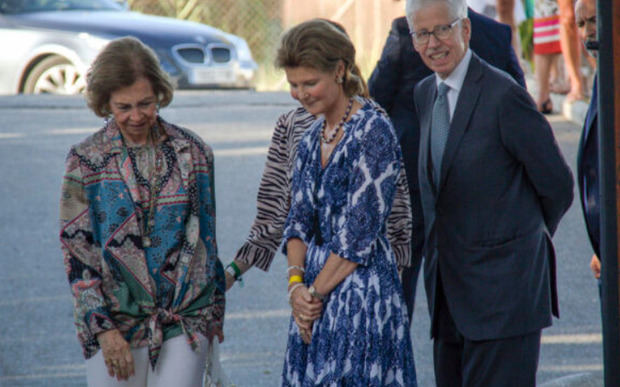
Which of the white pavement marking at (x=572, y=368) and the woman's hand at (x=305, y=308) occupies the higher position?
the woman's hand at (x=305, y=308)

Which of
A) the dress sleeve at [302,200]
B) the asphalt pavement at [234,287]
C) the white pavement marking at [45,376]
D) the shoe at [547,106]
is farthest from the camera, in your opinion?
the shoe at [547,106]

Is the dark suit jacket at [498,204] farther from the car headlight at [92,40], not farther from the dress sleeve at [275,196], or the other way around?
the car headlight at [92,40]

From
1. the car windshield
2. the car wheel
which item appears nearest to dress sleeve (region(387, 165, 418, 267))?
the car wheel

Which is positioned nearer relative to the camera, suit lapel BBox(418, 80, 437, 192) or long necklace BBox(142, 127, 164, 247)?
long necklace BBox(142, 127, 164, 247)

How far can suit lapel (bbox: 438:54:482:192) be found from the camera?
3562 millimetres

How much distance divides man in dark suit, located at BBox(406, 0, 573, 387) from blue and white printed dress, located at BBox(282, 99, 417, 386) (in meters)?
0.34

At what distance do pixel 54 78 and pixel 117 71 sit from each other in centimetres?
1193

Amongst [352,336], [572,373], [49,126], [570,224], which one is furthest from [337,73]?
[49,126]

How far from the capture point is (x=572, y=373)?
560cm

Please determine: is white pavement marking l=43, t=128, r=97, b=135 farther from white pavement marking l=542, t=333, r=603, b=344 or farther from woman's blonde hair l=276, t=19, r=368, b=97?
woman's blonde hair l=276, t=19, r=368, b=97

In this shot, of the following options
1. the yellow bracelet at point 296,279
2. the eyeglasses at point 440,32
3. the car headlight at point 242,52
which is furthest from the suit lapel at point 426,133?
the car headlight at point 242,52

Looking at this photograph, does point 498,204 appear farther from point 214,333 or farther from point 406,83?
point 406,83

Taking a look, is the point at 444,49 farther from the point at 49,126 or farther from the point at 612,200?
the point at 49,126

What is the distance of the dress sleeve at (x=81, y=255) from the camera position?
3299 millimetres
